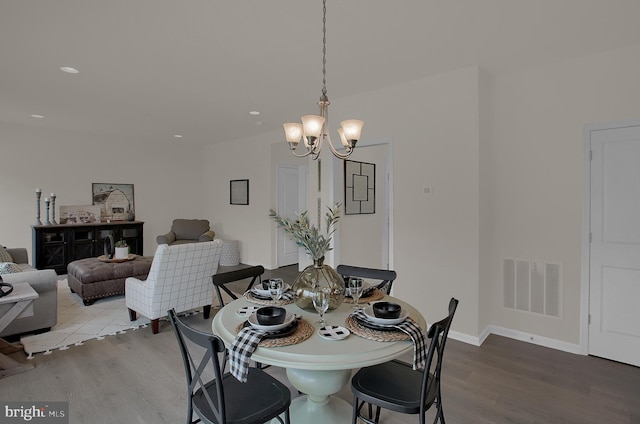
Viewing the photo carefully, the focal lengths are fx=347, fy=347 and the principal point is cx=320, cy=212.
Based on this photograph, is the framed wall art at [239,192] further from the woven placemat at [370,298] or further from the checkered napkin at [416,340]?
the checkered napkin at [416,340]

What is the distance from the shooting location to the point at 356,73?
3430 mm

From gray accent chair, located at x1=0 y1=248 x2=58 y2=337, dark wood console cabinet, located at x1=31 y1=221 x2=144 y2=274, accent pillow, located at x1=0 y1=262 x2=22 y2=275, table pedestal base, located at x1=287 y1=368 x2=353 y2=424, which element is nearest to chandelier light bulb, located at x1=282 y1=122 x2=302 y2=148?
table pedestal base, located at x1=287 y1=368 x2=353 y2=424

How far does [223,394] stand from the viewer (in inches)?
57.9

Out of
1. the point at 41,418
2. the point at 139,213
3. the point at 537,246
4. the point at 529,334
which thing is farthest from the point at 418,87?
the point at 139,213

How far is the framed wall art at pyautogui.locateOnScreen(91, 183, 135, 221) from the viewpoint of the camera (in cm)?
661

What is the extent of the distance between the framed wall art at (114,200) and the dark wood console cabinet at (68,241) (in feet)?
1.14

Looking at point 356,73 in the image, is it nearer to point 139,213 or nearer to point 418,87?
point 418,87

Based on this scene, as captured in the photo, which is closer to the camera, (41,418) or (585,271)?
(41,418)

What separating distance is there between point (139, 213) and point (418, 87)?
6035 mm

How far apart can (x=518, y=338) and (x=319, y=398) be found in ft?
7.73

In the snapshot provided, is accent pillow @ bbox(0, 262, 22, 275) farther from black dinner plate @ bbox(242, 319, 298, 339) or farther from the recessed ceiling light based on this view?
black dinner plate @ bbox(242, 319, 298, 339)

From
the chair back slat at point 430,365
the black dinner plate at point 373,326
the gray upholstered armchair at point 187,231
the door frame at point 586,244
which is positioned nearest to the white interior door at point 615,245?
the door frame at point 586,244

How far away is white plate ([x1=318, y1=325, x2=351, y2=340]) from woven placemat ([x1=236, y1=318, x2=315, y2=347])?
0.18 feet

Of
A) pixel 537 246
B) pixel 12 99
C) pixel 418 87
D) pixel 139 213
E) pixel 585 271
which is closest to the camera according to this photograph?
pixel 585 271
